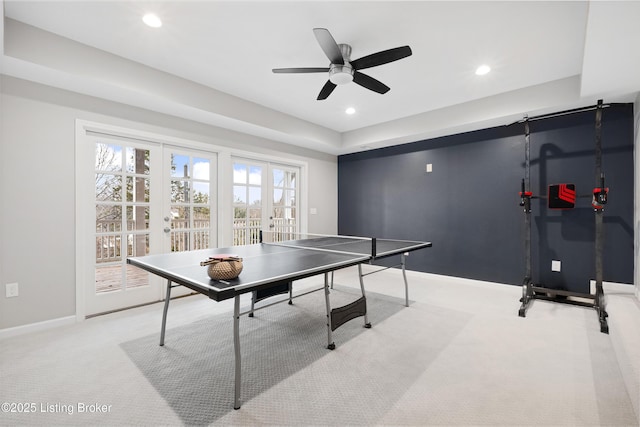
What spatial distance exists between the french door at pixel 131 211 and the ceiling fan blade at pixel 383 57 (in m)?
2.52

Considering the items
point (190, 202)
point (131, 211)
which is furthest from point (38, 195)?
point (190, 202)

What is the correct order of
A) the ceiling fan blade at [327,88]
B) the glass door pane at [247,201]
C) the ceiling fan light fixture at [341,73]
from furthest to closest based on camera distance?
the glass door pane at [247,201], the ceiling fan blade at [327,88], the ceiling fan light fixture at [341,73]

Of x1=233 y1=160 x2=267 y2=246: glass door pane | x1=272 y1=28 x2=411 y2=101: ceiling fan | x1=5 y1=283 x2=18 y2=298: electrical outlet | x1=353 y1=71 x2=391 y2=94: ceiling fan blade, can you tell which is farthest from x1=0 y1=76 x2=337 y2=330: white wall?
x1=353 y1=71 x2=391 y2=94: ceiling fan blade

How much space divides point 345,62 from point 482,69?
5.22 ft

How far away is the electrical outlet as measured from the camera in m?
2.48

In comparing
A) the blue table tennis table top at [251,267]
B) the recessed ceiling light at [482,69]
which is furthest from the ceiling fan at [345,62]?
the blue table tennis table top at [251,267]

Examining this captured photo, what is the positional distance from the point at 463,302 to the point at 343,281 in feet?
5.69

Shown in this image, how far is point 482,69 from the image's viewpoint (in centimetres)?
298

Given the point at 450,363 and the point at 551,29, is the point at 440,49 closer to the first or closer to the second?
the point at 551,29

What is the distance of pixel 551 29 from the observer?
2332mm

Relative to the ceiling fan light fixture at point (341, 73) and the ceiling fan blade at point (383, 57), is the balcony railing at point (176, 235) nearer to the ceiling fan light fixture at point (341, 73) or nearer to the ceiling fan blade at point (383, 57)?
the ceiling fan light fixture at point (341, 73)

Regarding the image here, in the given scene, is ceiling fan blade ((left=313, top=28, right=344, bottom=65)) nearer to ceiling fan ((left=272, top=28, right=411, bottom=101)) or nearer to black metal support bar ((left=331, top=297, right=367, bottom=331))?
ceiling fan ((left=272, top=28, right=411, bottom=101))

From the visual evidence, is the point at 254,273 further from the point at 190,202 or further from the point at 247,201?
the point at 247,201

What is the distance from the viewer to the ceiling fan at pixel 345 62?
2.09m
